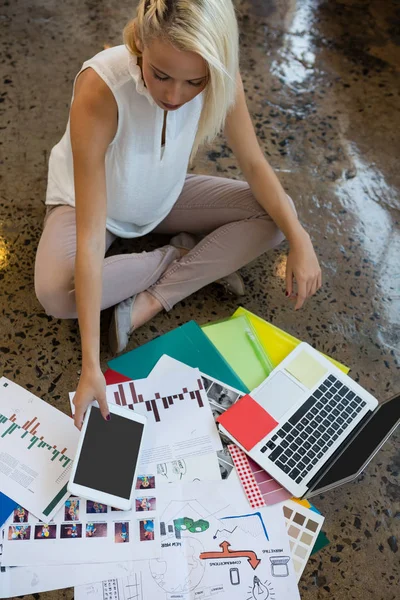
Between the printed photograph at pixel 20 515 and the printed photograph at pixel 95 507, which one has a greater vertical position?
the printed photograph at pixel 95 507

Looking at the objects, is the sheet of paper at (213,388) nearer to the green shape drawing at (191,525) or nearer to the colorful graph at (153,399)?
the colorful graph at (153,399)

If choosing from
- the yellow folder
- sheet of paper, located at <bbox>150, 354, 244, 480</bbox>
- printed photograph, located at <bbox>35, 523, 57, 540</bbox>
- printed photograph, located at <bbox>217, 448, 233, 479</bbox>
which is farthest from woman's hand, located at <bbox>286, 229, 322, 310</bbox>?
printed photograph, located at <bbox>35, 523, 57, 540</bbox>

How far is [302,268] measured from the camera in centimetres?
125

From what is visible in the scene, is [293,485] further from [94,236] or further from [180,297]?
[94,236]

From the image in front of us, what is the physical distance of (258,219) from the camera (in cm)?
133

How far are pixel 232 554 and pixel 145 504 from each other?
0.19 metres

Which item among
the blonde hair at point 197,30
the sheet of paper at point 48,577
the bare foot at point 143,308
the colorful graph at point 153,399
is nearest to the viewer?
the blonde hair at point 197,30

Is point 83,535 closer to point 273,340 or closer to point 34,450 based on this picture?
point 34,450

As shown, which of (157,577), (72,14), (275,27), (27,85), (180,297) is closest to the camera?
(157,577)

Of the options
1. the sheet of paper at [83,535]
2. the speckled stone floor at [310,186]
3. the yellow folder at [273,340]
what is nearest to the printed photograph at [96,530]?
the sheet of paper at [83,535]

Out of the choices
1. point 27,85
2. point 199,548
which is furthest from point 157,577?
point 27,85

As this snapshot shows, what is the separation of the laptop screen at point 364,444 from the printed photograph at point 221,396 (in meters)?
0.26

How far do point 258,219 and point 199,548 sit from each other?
753mm

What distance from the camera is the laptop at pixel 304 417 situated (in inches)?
44.6
